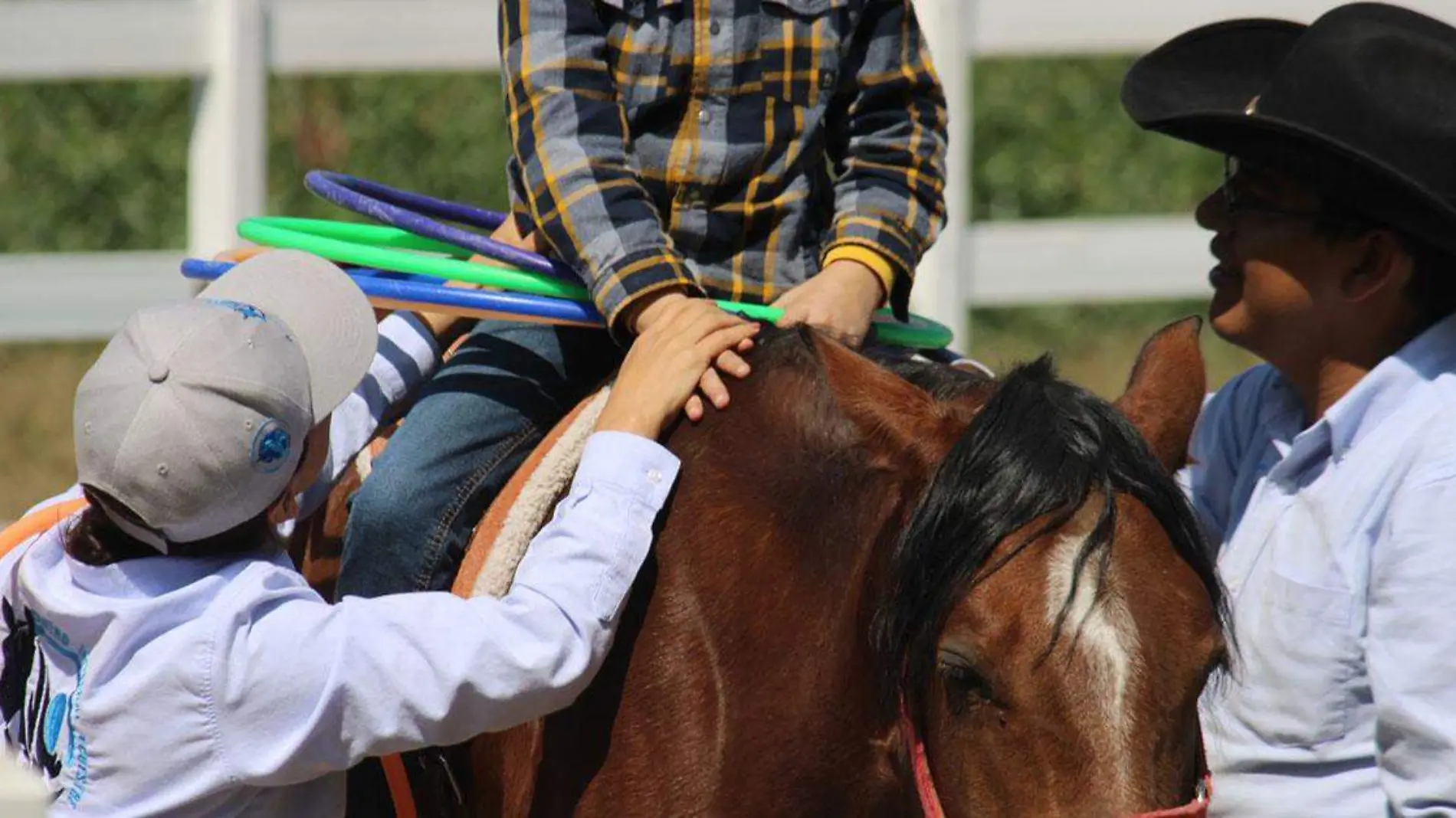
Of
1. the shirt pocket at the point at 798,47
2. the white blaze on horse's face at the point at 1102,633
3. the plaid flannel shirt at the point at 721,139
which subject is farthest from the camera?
the shirt pocket at the point at 798,47

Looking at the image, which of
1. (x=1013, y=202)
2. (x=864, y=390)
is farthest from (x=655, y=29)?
(x=1013, y=202)

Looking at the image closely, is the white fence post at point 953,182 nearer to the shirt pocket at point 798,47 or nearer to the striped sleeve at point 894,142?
the striped sleeve at point 894,142

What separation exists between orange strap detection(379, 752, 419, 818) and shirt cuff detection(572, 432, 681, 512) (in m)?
0.43

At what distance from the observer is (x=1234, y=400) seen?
122 inches

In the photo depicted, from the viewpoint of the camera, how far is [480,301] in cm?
256

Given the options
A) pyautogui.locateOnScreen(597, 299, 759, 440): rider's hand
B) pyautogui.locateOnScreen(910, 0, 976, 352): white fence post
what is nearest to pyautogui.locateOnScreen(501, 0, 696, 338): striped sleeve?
pyautogui.locateOnScreen(597, 299, 759, 440): rider's hand

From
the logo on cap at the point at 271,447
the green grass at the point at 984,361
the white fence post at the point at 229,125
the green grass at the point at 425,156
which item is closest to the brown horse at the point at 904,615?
the logo on cap at the point at 271,447

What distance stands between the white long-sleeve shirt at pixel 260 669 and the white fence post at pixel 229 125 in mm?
2773

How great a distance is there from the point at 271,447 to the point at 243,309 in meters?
0.18

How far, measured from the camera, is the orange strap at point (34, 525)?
2.50 metres

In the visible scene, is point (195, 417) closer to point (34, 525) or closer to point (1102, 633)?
point (34, 525)

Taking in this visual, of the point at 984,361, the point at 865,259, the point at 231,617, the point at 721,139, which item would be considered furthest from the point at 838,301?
the point at 984,361

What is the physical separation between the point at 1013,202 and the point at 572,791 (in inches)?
308

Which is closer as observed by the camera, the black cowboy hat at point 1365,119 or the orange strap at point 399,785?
the orange strap at point 399,785
